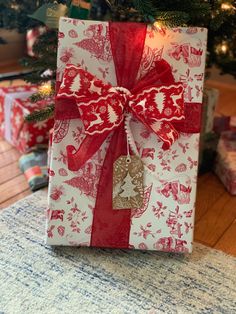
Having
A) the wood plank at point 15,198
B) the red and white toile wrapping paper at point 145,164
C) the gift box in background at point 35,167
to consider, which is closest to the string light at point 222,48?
the red and white toile wrapping paper at point 145,164

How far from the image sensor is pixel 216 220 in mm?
1043

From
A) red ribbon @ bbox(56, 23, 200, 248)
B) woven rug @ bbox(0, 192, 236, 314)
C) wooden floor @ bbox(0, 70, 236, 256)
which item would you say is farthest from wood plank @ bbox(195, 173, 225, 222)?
red ribbon @ bbox(56, 23, 200, 248)

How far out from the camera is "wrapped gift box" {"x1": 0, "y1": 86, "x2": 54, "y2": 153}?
1277 mm

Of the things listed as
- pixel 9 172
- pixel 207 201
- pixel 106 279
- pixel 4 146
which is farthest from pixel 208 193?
pixel 4 146

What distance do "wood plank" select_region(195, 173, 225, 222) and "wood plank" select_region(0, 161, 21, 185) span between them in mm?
539

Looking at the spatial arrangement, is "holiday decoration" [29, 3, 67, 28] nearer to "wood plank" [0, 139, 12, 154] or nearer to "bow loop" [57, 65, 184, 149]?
"bow loop" [57, 65, 184, 149]

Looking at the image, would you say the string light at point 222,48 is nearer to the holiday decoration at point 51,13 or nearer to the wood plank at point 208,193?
the wood plank at point 208,193

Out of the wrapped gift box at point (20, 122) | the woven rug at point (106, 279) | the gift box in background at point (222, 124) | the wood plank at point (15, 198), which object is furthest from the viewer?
the gift box in background at point (222, 124)

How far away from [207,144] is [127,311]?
68 cm

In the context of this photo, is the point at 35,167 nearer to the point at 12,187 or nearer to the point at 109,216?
the point at 12,187

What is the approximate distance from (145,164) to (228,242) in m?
0.30

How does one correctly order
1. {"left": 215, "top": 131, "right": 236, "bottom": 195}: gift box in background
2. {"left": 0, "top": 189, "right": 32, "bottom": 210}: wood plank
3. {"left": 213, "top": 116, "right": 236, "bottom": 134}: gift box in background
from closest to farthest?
1. {"left": 0, "top": 189, "right": 32, "bottom": 210}: wood plank
2. {"left": 215, "top": 131, "right": 236, "bottom": 195}: gift box in background
3. {"left": 213, "top": 116, "right": 236, "bottom": 134}: gift box in background

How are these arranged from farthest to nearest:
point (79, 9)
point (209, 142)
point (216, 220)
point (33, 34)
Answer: point (33, 34) < point (209, 142) < point (216, 220) < point (79, 9)

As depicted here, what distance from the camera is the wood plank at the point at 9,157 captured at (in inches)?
50.3
